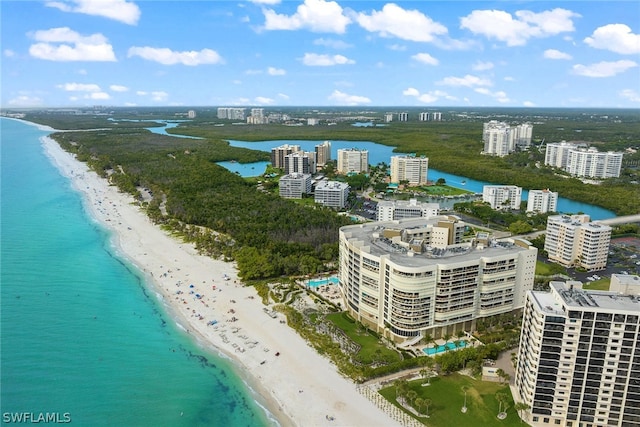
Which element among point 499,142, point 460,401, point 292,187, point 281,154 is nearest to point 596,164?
point 499,142

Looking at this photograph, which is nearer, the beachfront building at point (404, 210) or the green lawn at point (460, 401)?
the green lawn at point (460, 401)

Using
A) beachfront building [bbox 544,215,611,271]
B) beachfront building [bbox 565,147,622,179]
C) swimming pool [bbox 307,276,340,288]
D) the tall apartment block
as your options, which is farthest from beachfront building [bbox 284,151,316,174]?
beachfront building [bbox 565,147,622,179]

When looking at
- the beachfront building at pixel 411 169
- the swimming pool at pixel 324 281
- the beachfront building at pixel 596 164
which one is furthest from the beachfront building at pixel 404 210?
the beachfront building at pixel 596 164

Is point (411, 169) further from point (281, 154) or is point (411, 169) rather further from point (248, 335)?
point (248, 335)

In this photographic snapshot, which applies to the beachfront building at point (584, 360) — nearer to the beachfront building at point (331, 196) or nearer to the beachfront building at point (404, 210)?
the beachfront building at point (404, 210)

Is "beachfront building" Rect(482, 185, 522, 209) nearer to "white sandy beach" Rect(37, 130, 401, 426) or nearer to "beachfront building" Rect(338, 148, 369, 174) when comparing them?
"beachfront building" Rect(338, 148, 369, 174)

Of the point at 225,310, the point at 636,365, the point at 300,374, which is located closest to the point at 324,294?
the point at 225,310

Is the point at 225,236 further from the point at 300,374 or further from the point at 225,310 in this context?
the point at 300,374
